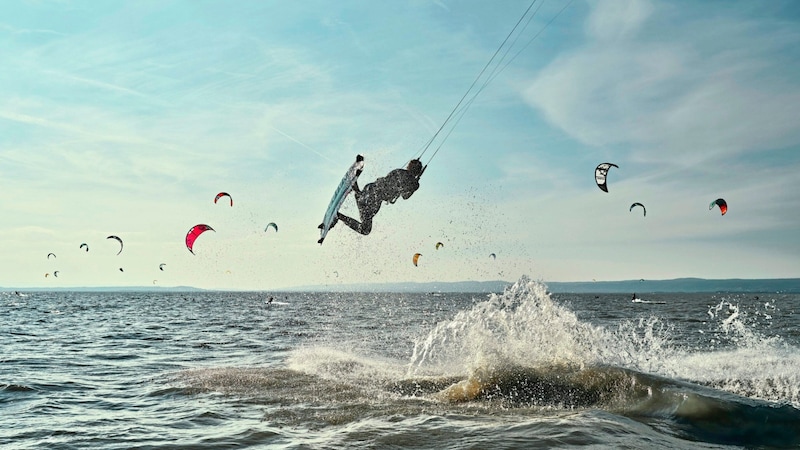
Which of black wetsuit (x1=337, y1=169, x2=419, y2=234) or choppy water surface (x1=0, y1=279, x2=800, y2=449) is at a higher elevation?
black wetsuit (x1=337, y1=169, x2=419, y2=234)

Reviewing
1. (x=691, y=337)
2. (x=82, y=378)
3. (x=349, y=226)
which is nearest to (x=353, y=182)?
(x=349, y=226)

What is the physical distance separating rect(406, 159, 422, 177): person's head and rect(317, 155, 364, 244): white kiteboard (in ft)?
3.21

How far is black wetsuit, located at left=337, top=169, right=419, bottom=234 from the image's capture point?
1155cm

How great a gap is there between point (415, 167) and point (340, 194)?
179 centimetres

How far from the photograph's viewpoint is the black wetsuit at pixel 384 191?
455 inches

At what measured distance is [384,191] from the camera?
11.7 m

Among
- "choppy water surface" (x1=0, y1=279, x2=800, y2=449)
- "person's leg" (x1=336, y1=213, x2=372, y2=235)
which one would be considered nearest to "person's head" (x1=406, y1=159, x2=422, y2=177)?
"person's leg" (x1=336, y1=213, x2=372, y2=235)

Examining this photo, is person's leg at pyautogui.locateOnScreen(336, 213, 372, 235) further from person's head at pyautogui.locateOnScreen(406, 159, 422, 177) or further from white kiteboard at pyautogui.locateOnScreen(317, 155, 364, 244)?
person's head at pyautogui.locateOnScreen(406, 159, 422, 177)

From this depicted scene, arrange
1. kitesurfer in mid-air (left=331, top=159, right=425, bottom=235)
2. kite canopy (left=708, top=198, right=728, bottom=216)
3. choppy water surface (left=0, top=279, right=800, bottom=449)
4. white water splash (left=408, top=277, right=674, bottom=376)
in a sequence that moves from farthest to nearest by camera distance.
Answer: kite canopy (left=708, top=198, right=728, bottom=216), white water splash (left=408, top=277, right=674, bottom=376), kitesurfer in mid-air (left=331, top=159, right=425, bottom=235), choppy water surface (left=0, top=279, right=800, bottom=449)

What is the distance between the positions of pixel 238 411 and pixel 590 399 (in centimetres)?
599

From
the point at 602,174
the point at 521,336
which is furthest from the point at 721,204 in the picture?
the point at 521,336

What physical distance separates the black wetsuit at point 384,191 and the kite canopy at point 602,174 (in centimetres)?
1230

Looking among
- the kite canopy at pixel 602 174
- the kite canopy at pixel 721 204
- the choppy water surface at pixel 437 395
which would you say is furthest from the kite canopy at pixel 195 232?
the kite canopy at pixel 721 204

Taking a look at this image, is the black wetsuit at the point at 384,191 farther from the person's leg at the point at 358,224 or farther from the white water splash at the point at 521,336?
the white water splash at the point at 521,336
